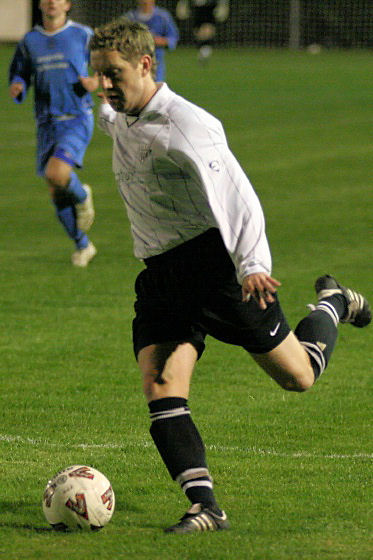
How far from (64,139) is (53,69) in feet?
2.24

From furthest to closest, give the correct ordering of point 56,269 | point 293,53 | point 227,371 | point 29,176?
point 293,53, point 29,176, point 56,269, point 227,371

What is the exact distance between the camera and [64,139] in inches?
476

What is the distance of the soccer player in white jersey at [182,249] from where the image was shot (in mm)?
5035

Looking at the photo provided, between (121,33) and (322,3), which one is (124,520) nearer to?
(121,33)

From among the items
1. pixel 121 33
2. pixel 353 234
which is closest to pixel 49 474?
pixel 121 33

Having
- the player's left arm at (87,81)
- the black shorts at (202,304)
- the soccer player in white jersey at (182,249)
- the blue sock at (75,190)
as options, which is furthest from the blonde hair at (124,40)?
the blue sock at (75,190)

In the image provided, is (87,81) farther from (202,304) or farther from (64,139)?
(202,304)

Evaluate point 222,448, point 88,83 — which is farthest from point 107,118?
point 88,83

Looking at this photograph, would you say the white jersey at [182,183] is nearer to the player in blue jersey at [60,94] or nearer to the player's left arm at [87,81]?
the player's left arm at [87,81]

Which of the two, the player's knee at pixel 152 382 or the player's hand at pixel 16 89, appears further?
the player's hand at pixel 16 89

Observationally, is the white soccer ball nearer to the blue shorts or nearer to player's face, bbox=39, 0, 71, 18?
the blue shorts

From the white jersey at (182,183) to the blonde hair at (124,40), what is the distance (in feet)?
0.64

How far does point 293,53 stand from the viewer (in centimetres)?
4703

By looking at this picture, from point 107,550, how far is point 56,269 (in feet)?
24.2
